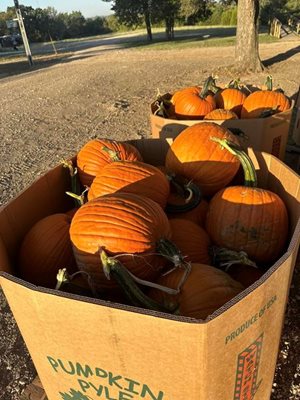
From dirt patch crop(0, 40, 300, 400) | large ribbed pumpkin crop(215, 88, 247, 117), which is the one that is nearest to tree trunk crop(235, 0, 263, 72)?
dirt patch crop(0, 40, 300, 400)

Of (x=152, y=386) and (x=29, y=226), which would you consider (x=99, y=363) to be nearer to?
(x=152, y=386)

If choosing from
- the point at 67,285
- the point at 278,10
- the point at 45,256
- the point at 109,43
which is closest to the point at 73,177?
the point at 45,256

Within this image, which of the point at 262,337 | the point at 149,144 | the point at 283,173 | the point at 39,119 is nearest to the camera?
the point at 262,337

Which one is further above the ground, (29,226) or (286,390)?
(29,226)

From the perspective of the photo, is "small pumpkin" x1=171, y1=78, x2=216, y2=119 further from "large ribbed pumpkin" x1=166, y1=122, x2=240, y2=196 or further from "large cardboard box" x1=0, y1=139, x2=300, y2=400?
"large cardboard box" x1=0, y1=139, x2=300, y2=400

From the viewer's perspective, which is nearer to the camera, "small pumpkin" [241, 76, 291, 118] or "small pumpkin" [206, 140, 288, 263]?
"small pumpkin" [206, 140, 288, 263]

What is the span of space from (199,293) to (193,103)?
1955 mm

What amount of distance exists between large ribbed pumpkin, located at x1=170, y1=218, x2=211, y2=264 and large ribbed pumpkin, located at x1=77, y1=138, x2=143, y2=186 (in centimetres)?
51

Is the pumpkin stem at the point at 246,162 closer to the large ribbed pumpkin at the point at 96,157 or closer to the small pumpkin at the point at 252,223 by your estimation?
the small pumpkin at the point at 252,223

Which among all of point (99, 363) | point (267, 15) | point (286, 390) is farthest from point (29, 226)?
point (267, 15)

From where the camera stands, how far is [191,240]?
1496 millimetres

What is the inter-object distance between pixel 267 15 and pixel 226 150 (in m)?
32.7

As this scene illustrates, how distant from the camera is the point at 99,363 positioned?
97cm

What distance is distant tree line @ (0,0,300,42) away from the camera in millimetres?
24969
